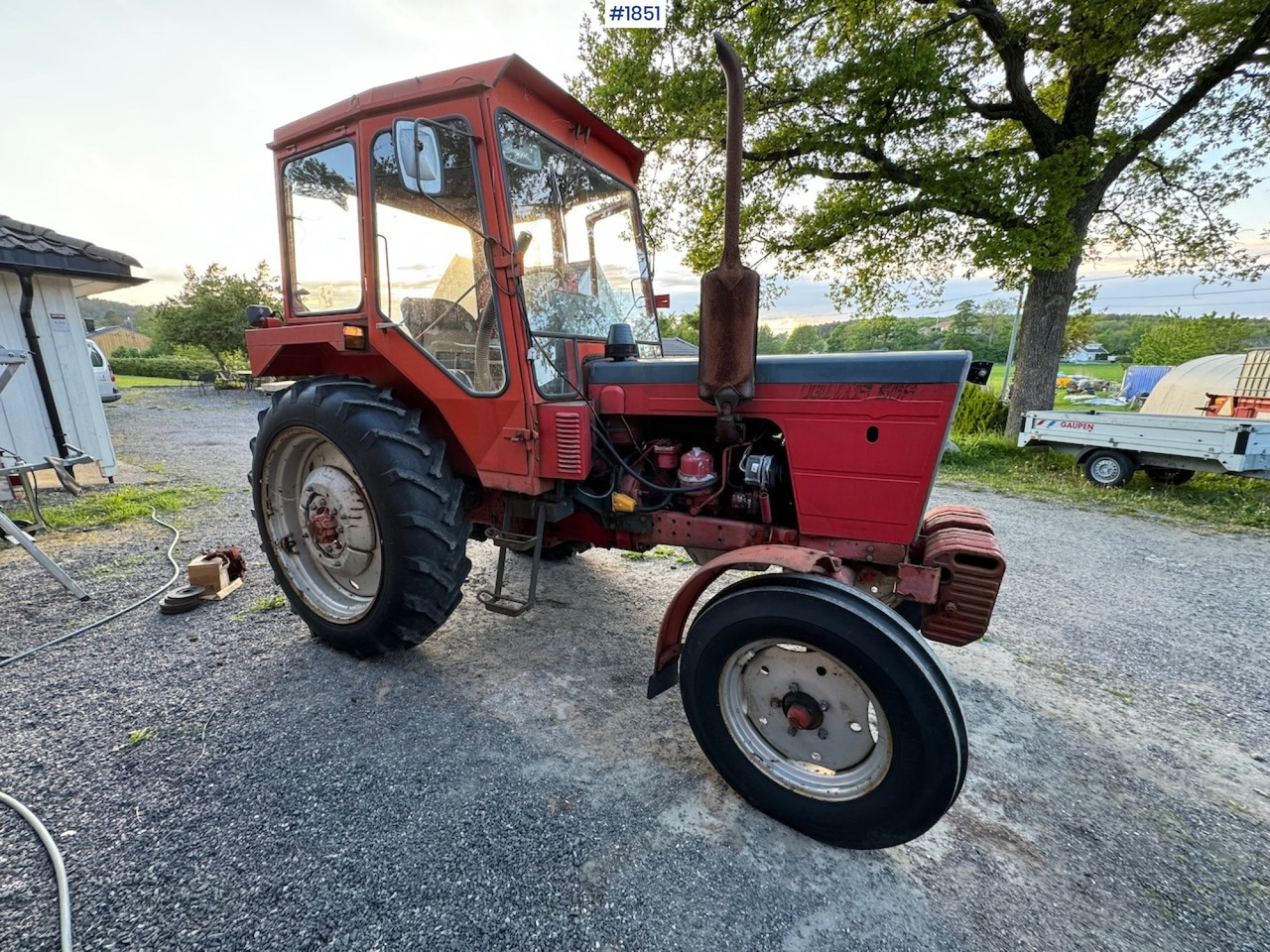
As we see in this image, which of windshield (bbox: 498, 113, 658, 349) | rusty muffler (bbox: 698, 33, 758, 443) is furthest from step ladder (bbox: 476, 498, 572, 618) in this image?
rusty muffler (bbox: 698, 33, 758, 443)

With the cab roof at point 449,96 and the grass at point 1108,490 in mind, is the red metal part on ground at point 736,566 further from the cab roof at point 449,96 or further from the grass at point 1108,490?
the grass at point 1108,490

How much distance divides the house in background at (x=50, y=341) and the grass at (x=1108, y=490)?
34.4 feet

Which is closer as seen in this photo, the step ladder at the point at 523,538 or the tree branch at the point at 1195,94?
the step ladder at the point at 523,538

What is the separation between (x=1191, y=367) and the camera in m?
15.3

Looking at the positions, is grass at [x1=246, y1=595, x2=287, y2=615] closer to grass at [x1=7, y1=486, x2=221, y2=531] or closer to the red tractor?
the red tractor

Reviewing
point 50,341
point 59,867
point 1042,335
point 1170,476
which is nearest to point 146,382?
point 50,341

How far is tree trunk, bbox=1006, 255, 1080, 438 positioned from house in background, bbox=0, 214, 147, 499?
39.9 ft

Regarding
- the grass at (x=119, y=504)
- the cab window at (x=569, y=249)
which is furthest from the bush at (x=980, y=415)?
the grass at (x=119, y=504)

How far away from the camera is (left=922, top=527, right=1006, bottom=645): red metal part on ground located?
184 centimetres

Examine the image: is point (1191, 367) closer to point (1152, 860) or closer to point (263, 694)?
point (1152, 860)

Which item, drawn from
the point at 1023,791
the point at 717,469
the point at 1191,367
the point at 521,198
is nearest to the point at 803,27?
the point at 521,198

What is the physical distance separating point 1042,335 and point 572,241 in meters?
9.02

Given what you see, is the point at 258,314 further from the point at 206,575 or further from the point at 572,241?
the point at 572,241

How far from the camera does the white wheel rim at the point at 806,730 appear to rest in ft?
5.46
